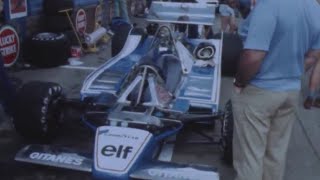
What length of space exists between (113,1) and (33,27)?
14.2ft

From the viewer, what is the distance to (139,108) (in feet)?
13.0

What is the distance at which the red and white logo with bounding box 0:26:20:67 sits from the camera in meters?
6.96

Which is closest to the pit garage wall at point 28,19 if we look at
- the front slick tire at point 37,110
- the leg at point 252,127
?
the front slick tire at point 37,110

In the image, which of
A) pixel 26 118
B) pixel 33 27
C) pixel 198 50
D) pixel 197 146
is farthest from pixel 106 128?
pixel 33 27

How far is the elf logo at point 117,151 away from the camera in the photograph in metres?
3.28

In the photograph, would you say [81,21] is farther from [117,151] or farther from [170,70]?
[117,151]

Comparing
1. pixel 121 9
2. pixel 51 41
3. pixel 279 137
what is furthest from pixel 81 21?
pixel 279 137

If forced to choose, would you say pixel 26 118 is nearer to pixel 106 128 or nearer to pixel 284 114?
pixel 106 128

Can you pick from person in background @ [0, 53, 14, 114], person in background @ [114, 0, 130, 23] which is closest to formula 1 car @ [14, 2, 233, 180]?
person in background @ [0, 53, 14, 114]

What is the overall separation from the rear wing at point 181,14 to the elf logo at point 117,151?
3.09 metres

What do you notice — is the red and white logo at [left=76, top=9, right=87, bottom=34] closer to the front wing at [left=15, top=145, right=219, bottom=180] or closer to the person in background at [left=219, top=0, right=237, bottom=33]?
the person in background at [left=219, top=0, right=237, bottom=33]

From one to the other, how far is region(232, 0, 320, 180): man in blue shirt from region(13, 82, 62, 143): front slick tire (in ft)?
6.41

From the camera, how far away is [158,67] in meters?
4.61

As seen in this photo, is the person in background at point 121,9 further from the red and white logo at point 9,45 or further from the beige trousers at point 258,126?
the beige trousers at point 258,126
